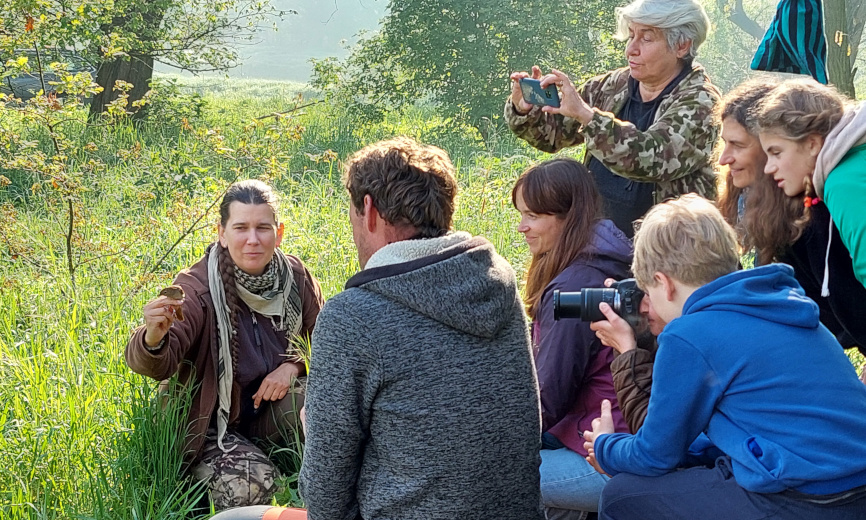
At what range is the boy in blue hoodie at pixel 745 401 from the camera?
6.18 ft

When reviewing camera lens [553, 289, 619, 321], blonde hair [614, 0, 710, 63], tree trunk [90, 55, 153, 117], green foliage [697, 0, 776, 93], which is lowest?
camera lens [553, 289, 619, 321]

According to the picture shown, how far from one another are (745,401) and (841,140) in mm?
875

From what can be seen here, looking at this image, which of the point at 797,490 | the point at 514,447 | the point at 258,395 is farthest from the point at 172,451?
the point at 797,490

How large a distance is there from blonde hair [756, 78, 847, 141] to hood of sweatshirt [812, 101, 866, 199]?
0.12 ft

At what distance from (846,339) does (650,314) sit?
2.77 ft

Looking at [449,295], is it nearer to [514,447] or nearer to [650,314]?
[514,447]

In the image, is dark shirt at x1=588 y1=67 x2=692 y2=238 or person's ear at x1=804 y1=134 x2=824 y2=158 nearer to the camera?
person's ear at x1=804 y1=134 x2=824 y2=158

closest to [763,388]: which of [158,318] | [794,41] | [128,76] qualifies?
[158,318]

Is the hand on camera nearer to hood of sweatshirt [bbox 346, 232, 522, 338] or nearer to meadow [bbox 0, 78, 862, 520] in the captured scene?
hood of sweatshirt [bbox 346, 232, 522, 338]

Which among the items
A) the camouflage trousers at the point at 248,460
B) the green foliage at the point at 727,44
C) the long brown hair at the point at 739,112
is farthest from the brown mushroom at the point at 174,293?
the green foliage at the point at 727,44

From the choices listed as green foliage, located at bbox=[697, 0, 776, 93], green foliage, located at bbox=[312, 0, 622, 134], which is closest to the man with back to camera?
green foliage, located at bbox=[312, 0, 622, 134]

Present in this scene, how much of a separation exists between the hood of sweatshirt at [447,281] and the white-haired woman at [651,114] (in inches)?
58.8

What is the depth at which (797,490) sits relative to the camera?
1911mm

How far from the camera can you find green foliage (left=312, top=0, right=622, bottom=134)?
31.7 ft
